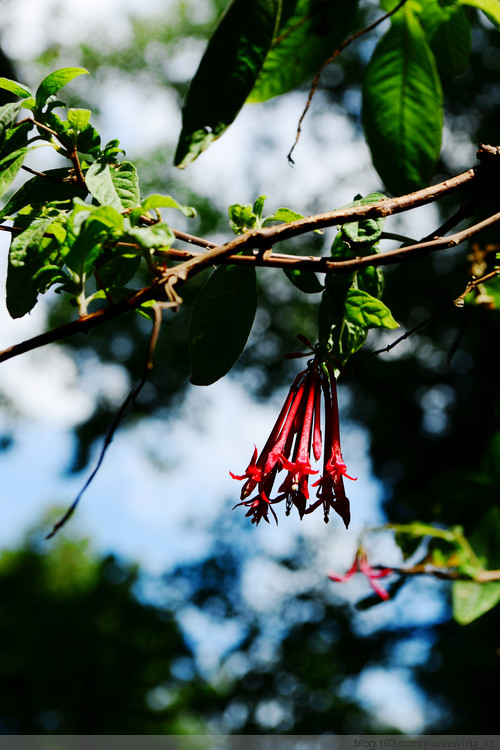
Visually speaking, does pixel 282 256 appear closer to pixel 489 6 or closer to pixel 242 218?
pixel 242 218

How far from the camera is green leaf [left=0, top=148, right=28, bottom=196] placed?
1.28 ft

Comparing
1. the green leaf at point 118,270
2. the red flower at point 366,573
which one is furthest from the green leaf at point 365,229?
the red flower at point 366,573

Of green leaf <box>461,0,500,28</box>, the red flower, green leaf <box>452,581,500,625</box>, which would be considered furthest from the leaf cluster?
green leaf <box>452,581,500,625</box>

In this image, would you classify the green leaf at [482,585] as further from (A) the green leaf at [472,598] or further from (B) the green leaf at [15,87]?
(B) the green leaf at [15,87]

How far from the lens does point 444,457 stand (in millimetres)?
4230

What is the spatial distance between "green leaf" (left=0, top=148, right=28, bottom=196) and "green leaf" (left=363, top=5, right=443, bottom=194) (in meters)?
0.29

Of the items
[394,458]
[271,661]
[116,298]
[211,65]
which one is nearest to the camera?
[211,65]

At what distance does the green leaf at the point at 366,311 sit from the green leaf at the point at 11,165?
0.24m

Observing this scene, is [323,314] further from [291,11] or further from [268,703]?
[268,703]

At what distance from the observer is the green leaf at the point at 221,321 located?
0.46 metres

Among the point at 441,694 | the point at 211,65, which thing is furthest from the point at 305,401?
the point at 441,694

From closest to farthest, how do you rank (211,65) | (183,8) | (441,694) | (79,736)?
1. (211,65)
2. (441,694)
3. (183,8)
4. (79,736)

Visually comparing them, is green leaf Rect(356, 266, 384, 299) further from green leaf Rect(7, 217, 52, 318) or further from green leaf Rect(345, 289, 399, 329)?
green leaf Rect(7, 217, 52, 318)

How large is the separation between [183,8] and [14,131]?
677 cm
